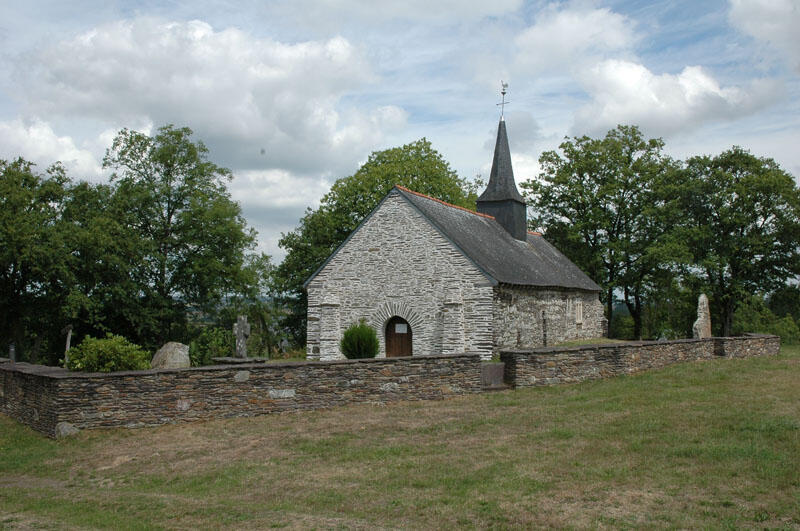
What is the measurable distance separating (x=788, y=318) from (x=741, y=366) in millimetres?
31411

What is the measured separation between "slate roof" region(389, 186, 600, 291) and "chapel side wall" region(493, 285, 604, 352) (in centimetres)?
45

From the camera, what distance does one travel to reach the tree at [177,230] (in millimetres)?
33188

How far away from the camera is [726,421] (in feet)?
32.7

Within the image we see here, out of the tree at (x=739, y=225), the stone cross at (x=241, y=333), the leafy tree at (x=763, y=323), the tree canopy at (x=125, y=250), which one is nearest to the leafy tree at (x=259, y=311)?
the tree canopy at (x=125, y=250)

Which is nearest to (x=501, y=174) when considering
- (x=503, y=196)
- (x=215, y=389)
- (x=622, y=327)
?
(x=503, y=196)

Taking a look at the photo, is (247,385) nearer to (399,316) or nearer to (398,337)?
(399,316)

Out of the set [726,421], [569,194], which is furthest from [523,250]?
[726,421]

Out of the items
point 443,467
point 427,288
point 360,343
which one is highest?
point 427,288

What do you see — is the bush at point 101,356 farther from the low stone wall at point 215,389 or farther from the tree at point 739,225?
the tree at point 739,225

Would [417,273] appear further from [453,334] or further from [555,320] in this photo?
[555,320]

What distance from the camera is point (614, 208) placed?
3869 cm

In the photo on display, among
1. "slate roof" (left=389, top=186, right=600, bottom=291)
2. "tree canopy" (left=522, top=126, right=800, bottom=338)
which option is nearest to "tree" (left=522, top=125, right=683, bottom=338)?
"tree canopy" (left=522, top=126, right=800, bottom=338)

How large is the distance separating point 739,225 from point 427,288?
22.8m

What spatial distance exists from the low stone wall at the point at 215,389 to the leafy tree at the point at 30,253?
1500cm
